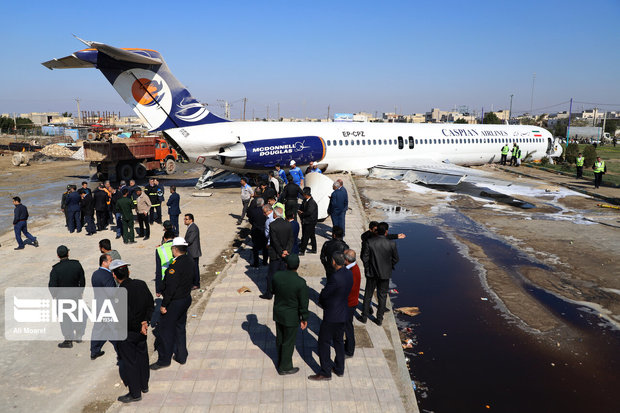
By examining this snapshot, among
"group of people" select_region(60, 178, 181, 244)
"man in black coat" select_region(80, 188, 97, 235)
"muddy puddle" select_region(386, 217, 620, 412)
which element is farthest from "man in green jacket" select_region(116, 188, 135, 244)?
"muddy puddle" select_region(386, 217, 620, 412)

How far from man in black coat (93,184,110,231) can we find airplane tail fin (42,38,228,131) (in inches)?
199

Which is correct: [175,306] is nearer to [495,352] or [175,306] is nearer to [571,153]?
[495,352]

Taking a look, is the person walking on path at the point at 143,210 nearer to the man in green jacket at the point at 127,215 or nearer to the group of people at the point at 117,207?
the group of people at the point at 117,207

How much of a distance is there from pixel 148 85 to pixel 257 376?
1495 centimetres

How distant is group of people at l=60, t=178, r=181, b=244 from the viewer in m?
12.2

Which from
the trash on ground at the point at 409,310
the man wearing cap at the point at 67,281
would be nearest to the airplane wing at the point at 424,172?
the trash on ground at the point at 409,310

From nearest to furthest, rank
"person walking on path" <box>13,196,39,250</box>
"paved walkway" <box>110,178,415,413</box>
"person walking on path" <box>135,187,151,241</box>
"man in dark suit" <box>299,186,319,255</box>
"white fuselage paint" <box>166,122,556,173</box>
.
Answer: "paved walkway" <box>110,178,415,413</box>, "man in dark suit" <box>299,186,319,255</box>, "person walking on path" <box>13,196,39,250</box>, "person walking on path" <box>135,187,151,241</box>, "white fuselage paint" <box>166,122,556,173</box>

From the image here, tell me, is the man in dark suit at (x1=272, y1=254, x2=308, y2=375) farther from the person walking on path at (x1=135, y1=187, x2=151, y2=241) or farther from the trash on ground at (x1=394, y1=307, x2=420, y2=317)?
the person walking on path at (x1=135, y1=187, x2=151, y2=241)

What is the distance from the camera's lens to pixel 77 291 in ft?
21.8

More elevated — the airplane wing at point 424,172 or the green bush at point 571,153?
the green bush at point 571,153

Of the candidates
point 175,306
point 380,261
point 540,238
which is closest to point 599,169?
point 540,238

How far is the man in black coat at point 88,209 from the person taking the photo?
12.9 m

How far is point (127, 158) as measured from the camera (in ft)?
79.7

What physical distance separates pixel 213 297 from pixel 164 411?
3.50 m
